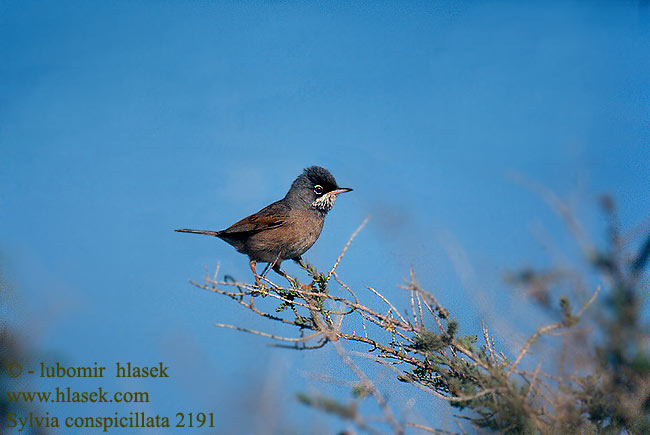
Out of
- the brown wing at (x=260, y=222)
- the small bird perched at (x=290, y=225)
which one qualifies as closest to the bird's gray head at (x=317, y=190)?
the small bird perched at (x=290, y=225)

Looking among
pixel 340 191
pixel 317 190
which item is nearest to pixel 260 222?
pixel 317 190

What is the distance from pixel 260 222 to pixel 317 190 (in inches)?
35.3

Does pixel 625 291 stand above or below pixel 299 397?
above

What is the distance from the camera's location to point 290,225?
6.74 metres

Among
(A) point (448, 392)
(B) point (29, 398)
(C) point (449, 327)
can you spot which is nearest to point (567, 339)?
(C) point (449, 327)

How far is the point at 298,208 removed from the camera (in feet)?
22.9

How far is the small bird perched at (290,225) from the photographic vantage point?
Answer: 6.68m

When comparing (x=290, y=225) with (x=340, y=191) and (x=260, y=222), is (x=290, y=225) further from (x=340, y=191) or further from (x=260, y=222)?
(x=340, y=191)

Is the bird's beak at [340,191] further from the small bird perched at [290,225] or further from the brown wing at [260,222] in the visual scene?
the brown wing at [260,222]

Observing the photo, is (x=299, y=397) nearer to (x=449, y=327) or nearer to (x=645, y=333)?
(x=449, y=327)

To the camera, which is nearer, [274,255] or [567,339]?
[567,339]

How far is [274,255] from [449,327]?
3.91m

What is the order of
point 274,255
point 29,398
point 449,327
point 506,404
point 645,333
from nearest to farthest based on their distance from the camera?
point 645,333, point 506,404, point 449,327, point 29,398, point 274,255

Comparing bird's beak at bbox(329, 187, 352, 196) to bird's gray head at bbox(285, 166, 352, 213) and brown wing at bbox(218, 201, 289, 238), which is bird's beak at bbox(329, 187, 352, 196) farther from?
brown wing at bbox(218, 201, 289, 238)
